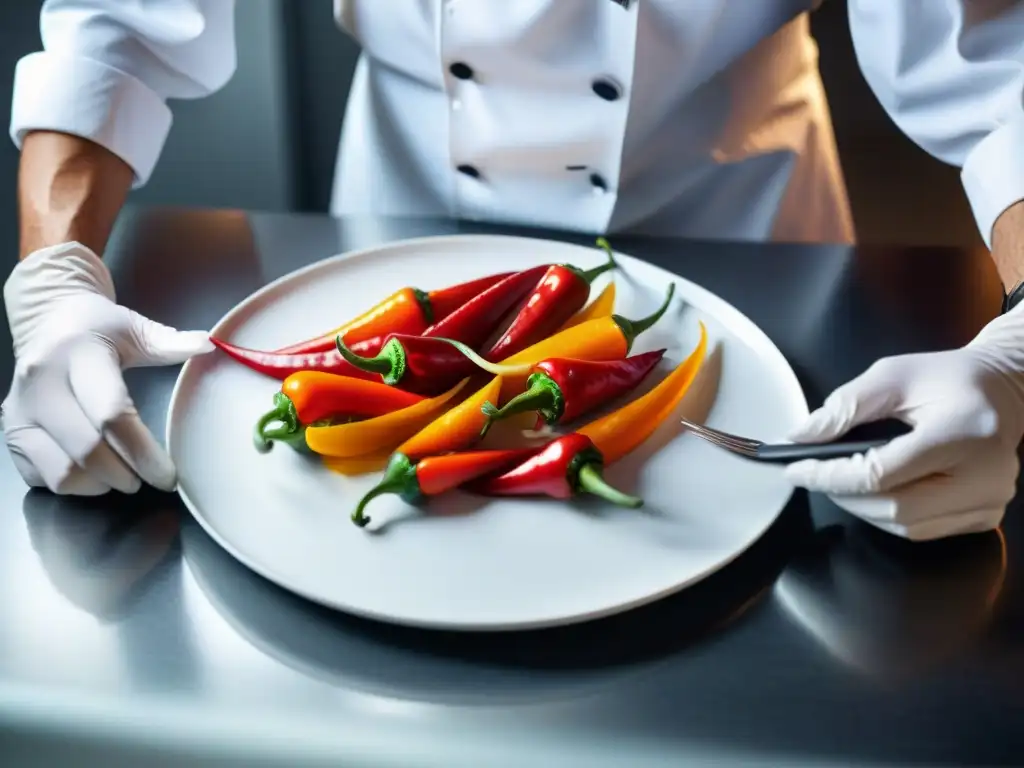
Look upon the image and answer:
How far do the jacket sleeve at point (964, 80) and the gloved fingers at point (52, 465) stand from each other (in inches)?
33.7

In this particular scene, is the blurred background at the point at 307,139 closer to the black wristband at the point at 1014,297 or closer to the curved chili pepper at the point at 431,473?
the black wristband at the point at 1014,297

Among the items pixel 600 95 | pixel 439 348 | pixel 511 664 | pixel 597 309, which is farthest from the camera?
pixel 600 95

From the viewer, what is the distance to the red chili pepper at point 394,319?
2.88 ft

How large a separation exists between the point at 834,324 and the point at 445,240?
405 millimetres

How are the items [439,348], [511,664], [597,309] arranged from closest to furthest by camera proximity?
[511,664]
[439,348]
[597,309]

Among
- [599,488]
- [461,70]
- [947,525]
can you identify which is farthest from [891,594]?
[461,70]

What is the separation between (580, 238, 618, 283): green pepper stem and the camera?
3.08 ft

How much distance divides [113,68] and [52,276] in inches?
10.4

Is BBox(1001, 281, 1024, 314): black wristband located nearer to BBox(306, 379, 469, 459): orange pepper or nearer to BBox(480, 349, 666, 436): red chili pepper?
BBox(480, 349, 666, 436): red chili pepper

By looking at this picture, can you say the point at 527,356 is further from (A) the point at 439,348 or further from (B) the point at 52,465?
(B) the point at 52,465

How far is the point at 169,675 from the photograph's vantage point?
0.63 m

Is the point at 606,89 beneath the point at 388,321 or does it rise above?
above

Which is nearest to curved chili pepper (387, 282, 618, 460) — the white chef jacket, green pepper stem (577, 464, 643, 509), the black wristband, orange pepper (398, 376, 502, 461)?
orange pepper (398, 376, 502, 461)

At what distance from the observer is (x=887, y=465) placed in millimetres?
695
